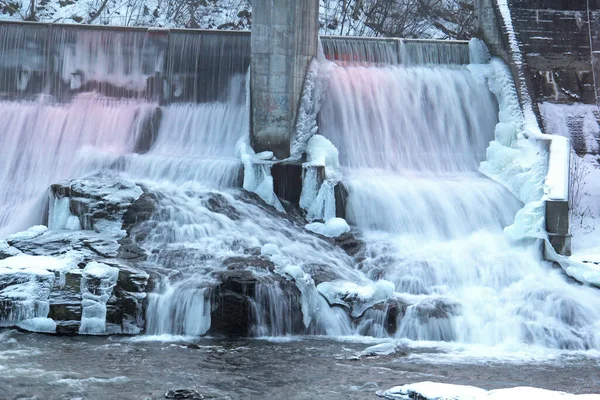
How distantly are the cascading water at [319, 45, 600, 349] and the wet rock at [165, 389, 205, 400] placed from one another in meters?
3.83

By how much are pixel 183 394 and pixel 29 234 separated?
5711 millimetres

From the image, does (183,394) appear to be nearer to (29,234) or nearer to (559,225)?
(29,234)

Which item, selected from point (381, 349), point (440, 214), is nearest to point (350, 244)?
point (440, 214)

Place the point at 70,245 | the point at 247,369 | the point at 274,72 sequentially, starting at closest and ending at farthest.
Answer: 1. the point at 247,369
2. the point at 70,245
3. the point at 274,72

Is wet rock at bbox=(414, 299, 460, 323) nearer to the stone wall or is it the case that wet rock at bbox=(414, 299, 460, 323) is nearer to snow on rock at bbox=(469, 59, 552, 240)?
snow on rock at bbox=(469, 59, 552, 240)

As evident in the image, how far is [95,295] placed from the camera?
41.4ft

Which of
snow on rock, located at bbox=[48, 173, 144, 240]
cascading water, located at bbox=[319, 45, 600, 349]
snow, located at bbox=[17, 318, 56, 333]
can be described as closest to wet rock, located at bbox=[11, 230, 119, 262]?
snow on rock, located at bbox=[48, 173, 144, 240]

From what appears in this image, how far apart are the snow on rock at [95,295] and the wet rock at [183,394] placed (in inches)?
116

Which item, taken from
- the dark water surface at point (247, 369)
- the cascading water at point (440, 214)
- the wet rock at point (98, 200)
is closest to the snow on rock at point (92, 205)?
the wet rock at point (98, 200)

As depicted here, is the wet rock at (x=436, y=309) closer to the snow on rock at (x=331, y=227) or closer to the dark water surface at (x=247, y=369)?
the dark water surface at (x=247, y=369)

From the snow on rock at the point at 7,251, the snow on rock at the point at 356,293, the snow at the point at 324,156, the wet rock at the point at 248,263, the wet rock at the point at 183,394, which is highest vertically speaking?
the snow at the point at 324,156

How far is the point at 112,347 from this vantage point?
11.7m

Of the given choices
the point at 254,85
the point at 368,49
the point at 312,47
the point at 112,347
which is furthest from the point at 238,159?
the point at 112,347

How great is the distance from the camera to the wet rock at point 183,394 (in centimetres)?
966
